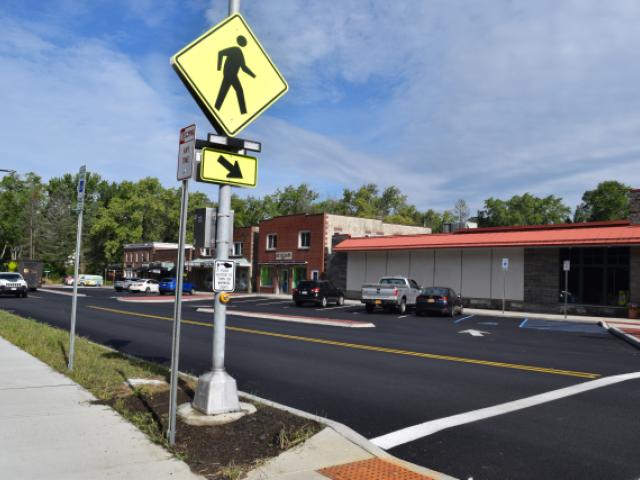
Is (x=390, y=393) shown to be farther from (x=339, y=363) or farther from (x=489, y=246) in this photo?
(x=489, y=246)

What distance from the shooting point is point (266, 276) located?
4981 cm

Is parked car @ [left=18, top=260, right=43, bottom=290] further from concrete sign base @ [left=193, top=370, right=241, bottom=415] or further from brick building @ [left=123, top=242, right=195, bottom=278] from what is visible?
concrete sign base @ [left=193, top=370, right=241, bottom=415]

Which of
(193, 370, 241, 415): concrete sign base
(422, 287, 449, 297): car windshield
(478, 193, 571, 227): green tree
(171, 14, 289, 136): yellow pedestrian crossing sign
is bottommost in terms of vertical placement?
(193, 370, 241, 415): concrete sign base

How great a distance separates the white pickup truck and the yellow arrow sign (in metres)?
21.6

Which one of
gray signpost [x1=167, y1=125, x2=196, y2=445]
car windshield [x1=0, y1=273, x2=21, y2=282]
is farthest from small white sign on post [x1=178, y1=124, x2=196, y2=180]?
car windshield [x1=0, y1=273, x2=21, y2=282]

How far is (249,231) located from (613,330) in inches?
1469

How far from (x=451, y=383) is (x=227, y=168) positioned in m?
5.36

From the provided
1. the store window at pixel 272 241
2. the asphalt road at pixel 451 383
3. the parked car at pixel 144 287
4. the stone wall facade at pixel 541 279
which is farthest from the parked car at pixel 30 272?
the stone wall facade at pixel 541 279

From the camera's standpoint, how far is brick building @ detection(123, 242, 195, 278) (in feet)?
225

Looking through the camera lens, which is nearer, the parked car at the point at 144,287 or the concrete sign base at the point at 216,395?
the concrete sign base at the point at 216,395

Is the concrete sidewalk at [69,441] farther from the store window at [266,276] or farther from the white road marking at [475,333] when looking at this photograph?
the store window at [266,276]

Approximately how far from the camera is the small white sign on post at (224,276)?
5.83 m

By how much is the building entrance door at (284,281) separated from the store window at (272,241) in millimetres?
2474

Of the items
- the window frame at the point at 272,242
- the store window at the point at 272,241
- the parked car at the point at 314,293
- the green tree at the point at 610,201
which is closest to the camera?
the parked car at the point at 314,293
